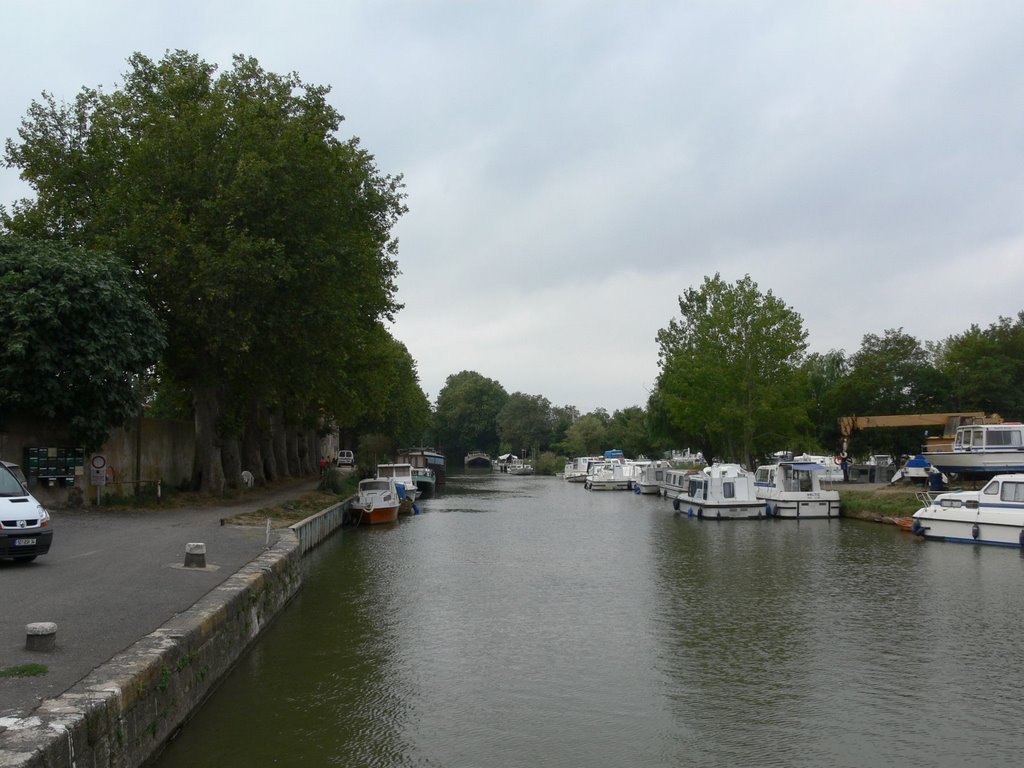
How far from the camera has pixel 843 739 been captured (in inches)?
401

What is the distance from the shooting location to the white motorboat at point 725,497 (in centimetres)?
3859

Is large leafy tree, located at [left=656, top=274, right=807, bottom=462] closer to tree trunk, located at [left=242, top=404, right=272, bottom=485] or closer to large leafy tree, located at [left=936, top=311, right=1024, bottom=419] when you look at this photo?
large leafy tree, located at [left=936, top=311, right=1024, bottom=419]

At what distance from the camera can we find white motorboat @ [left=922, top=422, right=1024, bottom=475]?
3391 centimetres

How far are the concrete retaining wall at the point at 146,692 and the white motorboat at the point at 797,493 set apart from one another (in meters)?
28.6

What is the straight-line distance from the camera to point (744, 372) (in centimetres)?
5394

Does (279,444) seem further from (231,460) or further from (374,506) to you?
(231,460)

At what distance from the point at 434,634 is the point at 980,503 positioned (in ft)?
67.4

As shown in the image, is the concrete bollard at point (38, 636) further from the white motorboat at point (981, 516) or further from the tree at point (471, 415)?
the tree at point (471, 415)

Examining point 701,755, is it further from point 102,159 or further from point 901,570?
point 102,159

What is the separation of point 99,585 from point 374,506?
24.6 meters

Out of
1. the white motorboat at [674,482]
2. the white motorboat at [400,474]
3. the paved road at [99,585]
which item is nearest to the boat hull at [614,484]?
the white motorboat at [674,482]

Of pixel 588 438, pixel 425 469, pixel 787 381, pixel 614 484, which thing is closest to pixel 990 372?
pixel 787 381

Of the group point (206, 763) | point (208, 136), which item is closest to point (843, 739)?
point (206, 763)

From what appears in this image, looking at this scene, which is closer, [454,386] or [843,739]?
[843,739]
